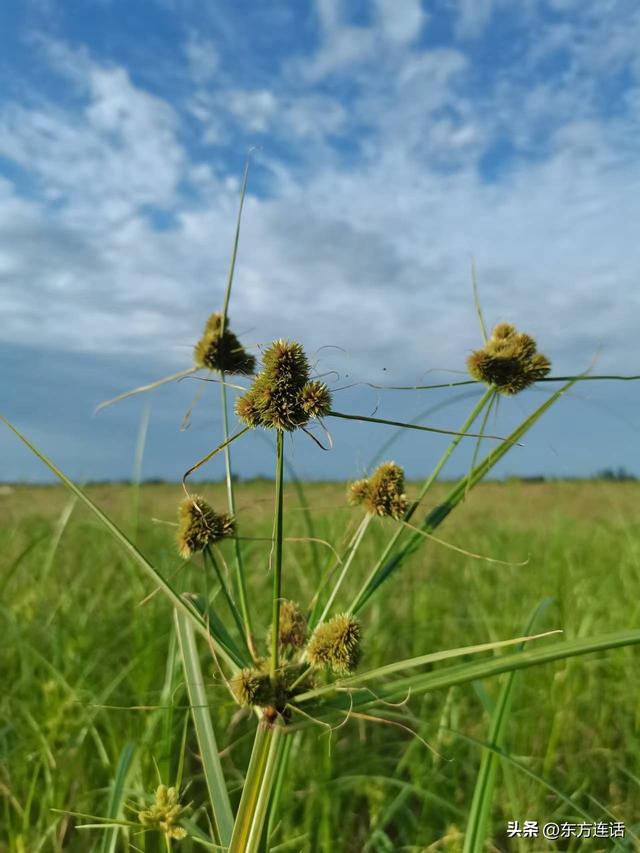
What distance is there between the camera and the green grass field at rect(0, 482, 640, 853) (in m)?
2.22

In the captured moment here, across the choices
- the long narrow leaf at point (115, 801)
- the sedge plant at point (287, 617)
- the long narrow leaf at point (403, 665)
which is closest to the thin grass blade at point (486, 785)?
the sedge plant at point (287, 617)

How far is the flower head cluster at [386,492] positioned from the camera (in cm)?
111

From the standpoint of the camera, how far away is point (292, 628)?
3.55 feet

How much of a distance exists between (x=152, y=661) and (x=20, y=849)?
862 mm

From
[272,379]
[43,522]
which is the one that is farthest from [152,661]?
[43,522]

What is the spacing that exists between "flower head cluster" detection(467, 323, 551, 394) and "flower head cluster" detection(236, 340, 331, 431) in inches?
17.2

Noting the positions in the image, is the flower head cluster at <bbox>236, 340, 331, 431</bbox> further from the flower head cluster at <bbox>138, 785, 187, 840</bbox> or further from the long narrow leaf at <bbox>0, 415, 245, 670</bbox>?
the flower head cluster at <bbox>138, 785, 187, 840</bbox>

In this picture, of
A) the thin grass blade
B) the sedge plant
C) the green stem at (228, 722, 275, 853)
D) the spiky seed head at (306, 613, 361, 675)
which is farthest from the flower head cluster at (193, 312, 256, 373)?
the thin grass blade

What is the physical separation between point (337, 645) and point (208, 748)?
0.25m

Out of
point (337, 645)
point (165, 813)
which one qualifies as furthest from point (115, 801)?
point (337, 645)

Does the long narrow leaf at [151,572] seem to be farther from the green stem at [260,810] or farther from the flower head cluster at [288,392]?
the flower head cluster at [288,392]

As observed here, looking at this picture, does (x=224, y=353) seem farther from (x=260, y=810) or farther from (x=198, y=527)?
(x=260, y=810)

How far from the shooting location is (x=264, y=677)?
928mm

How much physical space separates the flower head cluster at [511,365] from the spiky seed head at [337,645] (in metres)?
0.48
